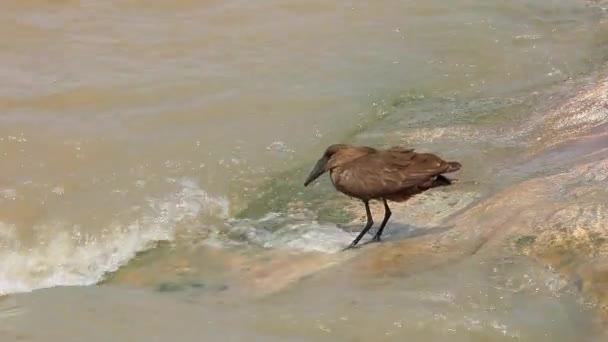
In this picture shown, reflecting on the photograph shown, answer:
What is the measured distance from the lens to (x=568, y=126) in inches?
285

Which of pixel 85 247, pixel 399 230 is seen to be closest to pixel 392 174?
pixel 399 230

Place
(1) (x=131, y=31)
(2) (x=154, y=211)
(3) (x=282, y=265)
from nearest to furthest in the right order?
(3) (x=282, y=265) → (2) (x=154, y=211) → (1) (x=131, y=31)

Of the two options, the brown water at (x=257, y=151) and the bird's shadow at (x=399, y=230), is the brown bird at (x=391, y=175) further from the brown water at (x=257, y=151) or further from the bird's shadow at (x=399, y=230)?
the brown water at (x=257, y=151)

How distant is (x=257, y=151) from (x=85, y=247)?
192cm

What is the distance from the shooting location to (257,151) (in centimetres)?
768

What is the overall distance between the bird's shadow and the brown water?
3cm

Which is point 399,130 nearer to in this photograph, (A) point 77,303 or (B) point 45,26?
(A) point 77,303

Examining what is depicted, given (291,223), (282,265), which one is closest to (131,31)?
(291,223)

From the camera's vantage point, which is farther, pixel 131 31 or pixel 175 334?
pixel 131 31

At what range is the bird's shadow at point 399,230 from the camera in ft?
18.4

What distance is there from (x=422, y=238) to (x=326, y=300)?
44.8 inches

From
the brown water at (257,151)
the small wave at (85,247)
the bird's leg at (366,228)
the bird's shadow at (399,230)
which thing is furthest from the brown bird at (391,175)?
the small wave at (85,247)

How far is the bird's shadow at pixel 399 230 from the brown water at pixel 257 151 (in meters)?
0.03

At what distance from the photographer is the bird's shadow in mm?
5605
